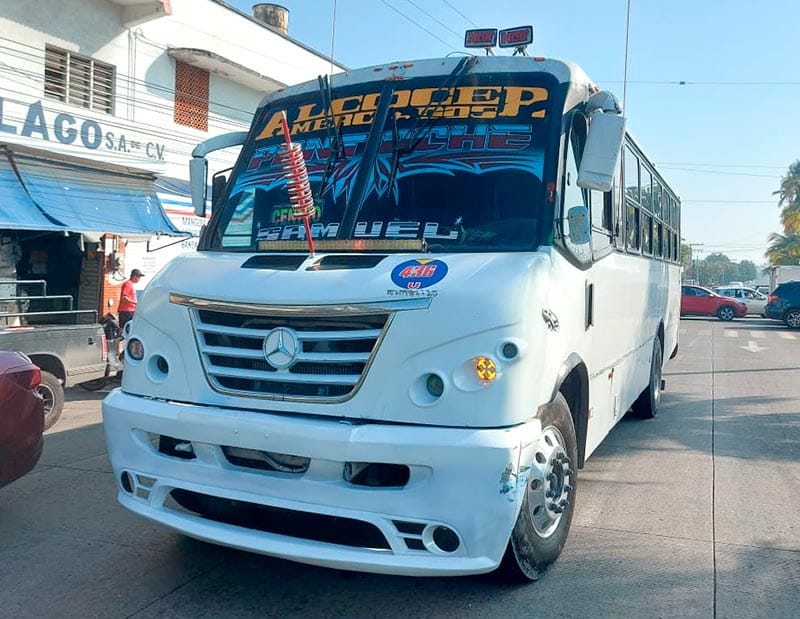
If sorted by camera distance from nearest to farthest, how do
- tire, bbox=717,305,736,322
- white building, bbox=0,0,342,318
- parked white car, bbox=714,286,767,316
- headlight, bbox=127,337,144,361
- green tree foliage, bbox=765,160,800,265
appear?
1. headlight, bbox=127,337,144,361
2. white building, bbox=0,0,342,318
3. tire, bbox=717,305,736,322
4. parked white car, bbox=714,286,767,316
5. green tree foliage, bbox=765,160,800,265

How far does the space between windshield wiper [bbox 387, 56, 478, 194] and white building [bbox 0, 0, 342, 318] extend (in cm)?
885

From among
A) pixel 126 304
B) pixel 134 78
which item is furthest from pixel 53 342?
pixel 134 78

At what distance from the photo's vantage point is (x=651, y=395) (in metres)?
8.45

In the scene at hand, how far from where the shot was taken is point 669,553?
4.39 metres

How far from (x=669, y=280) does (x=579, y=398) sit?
5.79 m

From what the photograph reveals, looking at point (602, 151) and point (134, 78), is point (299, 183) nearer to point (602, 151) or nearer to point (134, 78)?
point (602, 151)

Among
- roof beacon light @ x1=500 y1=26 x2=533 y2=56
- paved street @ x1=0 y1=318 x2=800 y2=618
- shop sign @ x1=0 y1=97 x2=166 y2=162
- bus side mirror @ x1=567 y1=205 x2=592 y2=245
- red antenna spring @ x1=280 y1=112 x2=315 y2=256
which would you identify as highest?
shop sign @ x1=0 y1=97 x2=166 y2=162

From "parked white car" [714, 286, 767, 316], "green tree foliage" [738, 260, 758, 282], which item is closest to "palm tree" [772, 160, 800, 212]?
"parked white car" [714, 286, 767, 316]

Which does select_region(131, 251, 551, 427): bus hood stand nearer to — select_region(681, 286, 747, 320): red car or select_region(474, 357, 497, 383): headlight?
select_region(474, 357, 497, 383): headlight

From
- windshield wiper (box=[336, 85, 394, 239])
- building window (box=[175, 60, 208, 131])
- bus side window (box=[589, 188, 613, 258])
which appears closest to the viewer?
windshield wiper (box=[336, 85, 394, 239])

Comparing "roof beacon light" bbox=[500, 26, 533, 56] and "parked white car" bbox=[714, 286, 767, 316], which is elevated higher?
"roof beacon light" bbox=[500, 26, 533, 56]

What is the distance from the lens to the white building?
1255 cm

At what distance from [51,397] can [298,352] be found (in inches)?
225

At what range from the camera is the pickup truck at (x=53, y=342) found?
791 cm
